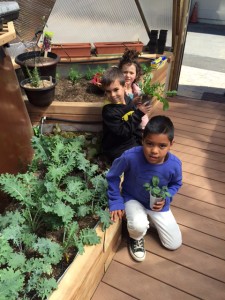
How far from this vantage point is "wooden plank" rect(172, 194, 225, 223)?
2.26 meters

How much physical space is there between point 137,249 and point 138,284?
231 millimetres

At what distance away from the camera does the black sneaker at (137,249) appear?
1901mm

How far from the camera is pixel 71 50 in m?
3.57

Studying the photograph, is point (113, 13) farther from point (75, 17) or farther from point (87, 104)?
point (87, 104)

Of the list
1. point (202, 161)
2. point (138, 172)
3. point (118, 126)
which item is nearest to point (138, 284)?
point (138, 172)

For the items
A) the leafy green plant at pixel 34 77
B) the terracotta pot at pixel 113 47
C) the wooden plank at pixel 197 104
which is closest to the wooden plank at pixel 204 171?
the wooden plank at pixel 197 104

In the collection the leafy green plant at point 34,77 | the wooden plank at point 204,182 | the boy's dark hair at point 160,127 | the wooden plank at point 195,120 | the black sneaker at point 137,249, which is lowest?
the wooden plank at point 195,120

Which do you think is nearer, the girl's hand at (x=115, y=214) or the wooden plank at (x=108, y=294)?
the wooden plank at (x=108, y=294)

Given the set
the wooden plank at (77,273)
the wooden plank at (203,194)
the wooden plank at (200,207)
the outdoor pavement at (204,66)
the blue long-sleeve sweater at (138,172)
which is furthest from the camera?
the outdoor pavement at (204,66)

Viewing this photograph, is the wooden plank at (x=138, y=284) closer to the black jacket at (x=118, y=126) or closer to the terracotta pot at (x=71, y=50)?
the black jacket at (x=118, y=126)

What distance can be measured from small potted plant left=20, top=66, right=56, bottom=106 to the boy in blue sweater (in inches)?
46.3

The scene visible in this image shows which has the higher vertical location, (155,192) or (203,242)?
(155,192)

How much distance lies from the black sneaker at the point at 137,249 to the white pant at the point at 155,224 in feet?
0.13

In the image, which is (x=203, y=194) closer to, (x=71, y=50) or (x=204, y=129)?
(x=204, y=129)
